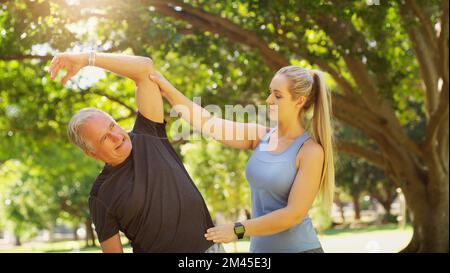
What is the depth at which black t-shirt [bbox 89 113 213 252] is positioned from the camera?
3.30m

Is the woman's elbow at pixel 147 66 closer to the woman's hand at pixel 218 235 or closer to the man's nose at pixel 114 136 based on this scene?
the man's nose at pixel 114 136

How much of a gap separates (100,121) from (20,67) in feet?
39.7

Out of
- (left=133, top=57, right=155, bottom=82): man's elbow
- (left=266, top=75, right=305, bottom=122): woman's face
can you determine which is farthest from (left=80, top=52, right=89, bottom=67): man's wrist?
(left=266, top=75, right=305, bottom=122): woman's face

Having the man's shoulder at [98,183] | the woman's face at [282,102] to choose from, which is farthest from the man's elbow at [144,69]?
the woman's face at [282,102]

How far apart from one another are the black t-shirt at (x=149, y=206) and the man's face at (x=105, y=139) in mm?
70

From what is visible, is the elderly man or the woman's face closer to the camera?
the elderly man

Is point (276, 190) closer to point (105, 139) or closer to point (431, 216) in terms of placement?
point (105, 139)

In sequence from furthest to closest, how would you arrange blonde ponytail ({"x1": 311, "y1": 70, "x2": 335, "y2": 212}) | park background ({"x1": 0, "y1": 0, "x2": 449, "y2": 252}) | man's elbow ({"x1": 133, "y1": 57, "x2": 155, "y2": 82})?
1. park background ({"x1": 0, "y1": 0, "x2": 449, "y2": 252})
2. blonde ponytail ({"x1": 311, "y1": 70, "x2": 335, "y2": 212})
3. man's elbow ({"x1": 133, "y1": 57, "x2": 155, "y2": 82})

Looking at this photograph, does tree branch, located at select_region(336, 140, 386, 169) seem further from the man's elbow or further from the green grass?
the man's elbow

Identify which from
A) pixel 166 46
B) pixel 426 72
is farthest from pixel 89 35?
pixel 426 72

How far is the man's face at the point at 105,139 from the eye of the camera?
3.31 meters

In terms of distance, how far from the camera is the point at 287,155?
149 inches

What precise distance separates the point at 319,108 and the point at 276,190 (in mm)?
550
